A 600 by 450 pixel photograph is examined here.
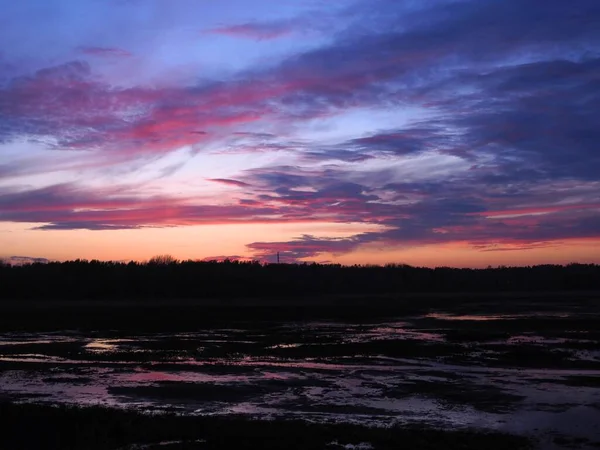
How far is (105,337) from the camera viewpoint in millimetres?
33000

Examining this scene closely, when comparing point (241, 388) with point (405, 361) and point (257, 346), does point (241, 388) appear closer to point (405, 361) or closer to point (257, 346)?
point (405, 361)

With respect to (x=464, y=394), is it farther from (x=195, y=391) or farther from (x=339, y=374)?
(x=195, y=391)

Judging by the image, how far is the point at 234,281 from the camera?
88750 millimetres

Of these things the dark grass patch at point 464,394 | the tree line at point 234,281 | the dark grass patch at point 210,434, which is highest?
the tree line at point 234,281

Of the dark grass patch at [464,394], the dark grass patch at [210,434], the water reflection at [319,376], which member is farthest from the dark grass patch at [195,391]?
the dark grass patch at [464,394]

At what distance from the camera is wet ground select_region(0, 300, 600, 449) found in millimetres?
14812

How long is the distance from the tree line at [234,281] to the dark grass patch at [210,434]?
63208 millimetres

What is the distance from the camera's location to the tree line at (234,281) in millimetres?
77250

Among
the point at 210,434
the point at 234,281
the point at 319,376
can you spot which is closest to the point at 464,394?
the point at 319,376

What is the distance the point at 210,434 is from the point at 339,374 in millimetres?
8510

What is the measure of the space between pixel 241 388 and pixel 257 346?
1028 centimetres

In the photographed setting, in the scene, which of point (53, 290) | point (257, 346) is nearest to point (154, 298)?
point (53, 290)

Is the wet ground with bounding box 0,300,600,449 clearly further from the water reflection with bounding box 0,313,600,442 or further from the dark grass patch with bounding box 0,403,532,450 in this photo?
the dark grass patch with bounding box 0,403,532,450

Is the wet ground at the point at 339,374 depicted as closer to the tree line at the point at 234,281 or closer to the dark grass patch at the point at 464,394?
the dark grass patch at the point at 464,394
